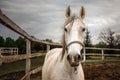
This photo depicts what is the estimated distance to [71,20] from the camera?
3.40 metres

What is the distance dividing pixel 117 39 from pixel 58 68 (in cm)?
4872

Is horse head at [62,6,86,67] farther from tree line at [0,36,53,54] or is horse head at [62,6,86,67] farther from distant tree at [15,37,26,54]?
distant tree at [15,37,26,54]

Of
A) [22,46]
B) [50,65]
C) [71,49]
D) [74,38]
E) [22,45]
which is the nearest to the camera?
[71,49]

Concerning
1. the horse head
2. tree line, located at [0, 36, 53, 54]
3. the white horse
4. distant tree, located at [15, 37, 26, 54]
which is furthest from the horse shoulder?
distant tree, located at [15, 37, 26, 54]

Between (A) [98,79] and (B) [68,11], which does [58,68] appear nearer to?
(B) [68,11]

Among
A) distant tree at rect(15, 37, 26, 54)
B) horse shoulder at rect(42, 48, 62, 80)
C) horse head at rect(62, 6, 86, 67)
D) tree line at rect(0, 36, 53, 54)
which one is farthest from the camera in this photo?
distant tree at rect(15, 37, 26, 54)

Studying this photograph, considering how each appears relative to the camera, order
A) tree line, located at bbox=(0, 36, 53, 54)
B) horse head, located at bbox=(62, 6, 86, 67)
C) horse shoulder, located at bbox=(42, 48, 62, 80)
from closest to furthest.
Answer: horse head, located at bbox=(62, 6, 86, 67), horse shoulder, located at bbox=(42, 48, 62, 80), tree line, located at bbox=(0, 36, 53, 54)

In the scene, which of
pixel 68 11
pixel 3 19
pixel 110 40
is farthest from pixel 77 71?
pixel 110 40

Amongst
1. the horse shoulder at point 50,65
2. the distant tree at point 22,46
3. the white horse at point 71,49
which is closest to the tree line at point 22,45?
the distant tree at point 22,46

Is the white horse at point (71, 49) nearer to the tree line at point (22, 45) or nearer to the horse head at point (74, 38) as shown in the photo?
the horse head at point (74, 38)

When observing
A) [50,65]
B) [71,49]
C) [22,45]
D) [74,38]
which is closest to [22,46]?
[22,45]

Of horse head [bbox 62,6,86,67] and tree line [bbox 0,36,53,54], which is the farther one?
tree line [bbox 0,36,53,54]

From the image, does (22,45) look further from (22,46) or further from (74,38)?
(74,38)

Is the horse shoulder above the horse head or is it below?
below
